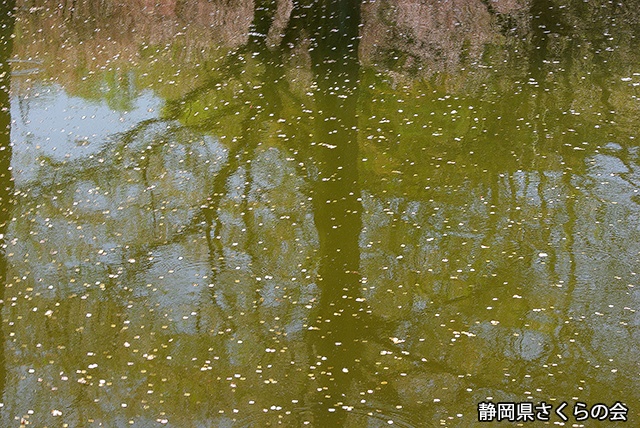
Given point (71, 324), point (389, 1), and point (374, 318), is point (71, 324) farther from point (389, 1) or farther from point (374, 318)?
point (389, 1)

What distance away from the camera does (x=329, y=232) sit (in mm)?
7676

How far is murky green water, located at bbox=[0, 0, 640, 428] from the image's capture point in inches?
219

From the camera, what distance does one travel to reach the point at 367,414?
17.0 ft

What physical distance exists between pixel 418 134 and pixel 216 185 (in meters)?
3.06

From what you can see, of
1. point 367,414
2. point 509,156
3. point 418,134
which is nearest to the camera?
point 367,414

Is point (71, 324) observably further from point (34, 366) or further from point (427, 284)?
point (427, 284)

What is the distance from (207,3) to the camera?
1773 centimetres

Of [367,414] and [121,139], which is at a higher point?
[121,139]

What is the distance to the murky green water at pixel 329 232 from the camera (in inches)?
219

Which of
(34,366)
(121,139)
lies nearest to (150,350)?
(34,366)

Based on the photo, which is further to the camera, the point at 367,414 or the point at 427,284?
the point at 427,284

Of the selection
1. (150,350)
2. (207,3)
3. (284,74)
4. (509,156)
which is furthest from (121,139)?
(207,3)

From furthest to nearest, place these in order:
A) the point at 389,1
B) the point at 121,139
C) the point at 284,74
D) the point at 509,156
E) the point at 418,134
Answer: the point at 389,1 < the point at 284,74 < the point at 121,139 < the point at 418,134 < the point at 509,156

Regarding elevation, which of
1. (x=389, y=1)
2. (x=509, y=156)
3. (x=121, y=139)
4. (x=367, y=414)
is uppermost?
(x=389, y=1)
